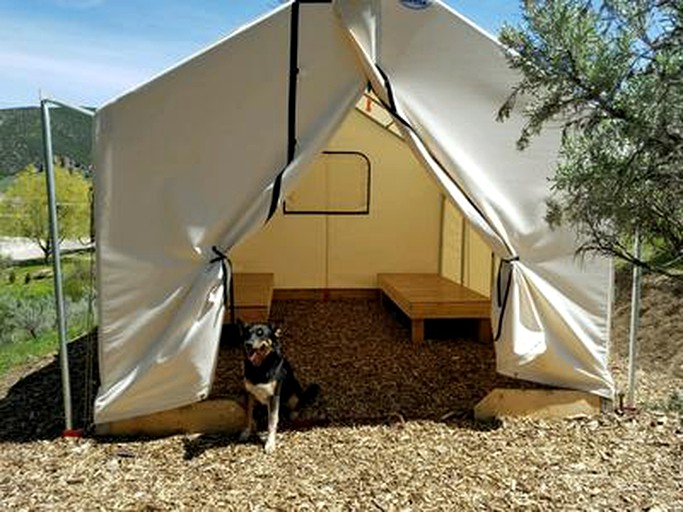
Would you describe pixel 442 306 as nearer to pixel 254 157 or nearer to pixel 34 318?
pixel 254 157

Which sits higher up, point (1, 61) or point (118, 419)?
point (1, 61)

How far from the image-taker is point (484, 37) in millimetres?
3803

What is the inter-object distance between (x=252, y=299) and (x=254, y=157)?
2.63 m

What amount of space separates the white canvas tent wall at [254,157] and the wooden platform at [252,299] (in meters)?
1.52

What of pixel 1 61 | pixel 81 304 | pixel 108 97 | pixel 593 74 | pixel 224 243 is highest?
pixel 1 61

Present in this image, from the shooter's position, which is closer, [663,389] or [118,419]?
[118,419]

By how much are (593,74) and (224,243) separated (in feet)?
8.41

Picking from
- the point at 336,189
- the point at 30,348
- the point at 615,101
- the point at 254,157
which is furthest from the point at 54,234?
the point at 336,189

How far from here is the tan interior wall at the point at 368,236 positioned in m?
8.31

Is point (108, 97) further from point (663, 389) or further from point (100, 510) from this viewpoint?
point (663, 389)

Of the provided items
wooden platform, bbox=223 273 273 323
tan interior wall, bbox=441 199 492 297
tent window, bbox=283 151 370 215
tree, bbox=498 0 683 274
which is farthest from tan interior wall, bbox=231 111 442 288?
tree, bbox=498 0 683 274

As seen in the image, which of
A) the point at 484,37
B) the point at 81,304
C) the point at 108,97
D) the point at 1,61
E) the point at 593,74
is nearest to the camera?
the point at 593,74

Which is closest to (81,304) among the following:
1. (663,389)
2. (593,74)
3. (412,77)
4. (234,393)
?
(234,393)

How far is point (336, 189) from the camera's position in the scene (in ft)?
27.2
